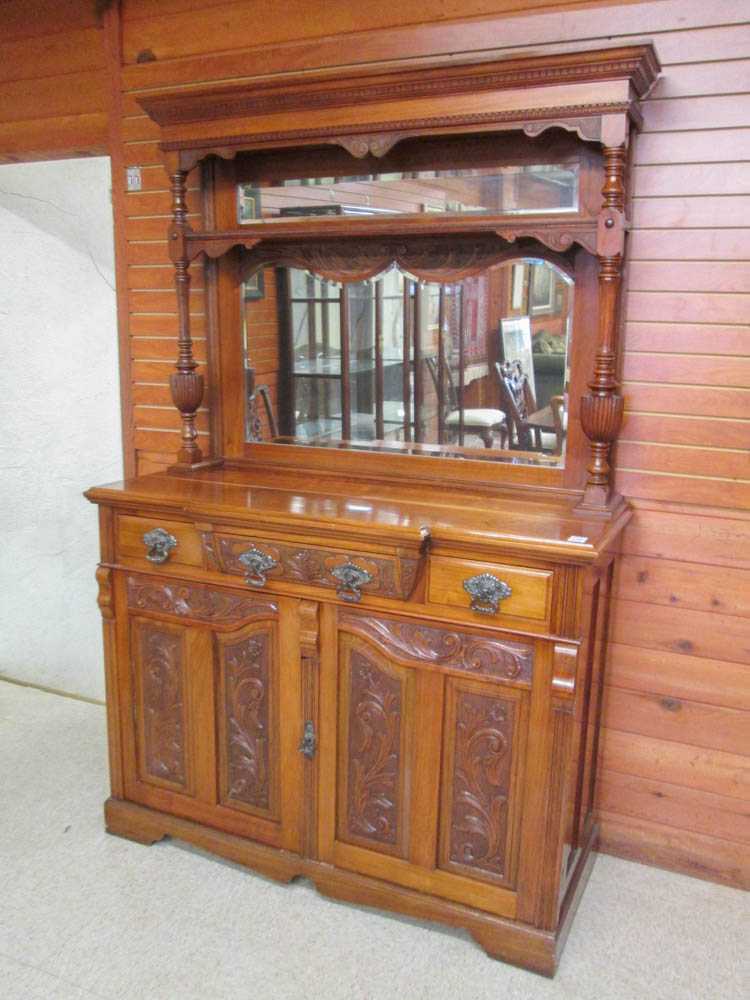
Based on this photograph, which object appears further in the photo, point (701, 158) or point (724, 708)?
point (724, 708)

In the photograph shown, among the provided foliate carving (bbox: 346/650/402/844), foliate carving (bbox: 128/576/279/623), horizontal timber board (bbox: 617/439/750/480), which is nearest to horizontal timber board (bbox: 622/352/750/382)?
horizontal timber board (bbox: 617/439/750/480)

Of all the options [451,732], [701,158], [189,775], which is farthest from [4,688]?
[701,158]

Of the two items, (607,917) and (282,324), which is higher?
(282,324)

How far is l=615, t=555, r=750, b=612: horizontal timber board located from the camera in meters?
2.22

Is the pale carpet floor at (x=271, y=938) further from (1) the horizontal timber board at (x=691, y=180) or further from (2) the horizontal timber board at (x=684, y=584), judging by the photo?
(1) the horizontal timber board at (x=691, y=180)

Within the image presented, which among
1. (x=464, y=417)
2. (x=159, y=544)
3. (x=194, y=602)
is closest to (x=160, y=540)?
(x=159, y=544)

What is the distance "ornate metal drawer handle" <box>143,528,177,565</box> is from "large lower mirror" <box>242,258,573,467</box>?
1.68ft

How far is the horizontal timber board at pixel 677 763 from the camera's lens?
230 cm

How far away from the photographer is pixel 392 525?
1.95 meters

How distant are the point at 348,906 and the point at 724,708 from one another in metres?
1.08

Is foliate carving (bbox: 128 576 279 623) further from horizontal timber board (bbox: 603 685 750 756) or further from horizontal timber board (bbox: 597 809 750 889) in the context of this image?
horizontal timber board (bbox: 597 809 750 889)

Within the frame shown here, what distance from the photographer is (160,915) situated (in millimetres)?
2207

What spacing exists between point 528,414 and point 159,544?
3.30ft

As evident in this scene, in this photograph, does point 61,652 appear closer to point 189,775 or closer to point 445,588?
point 189,775
